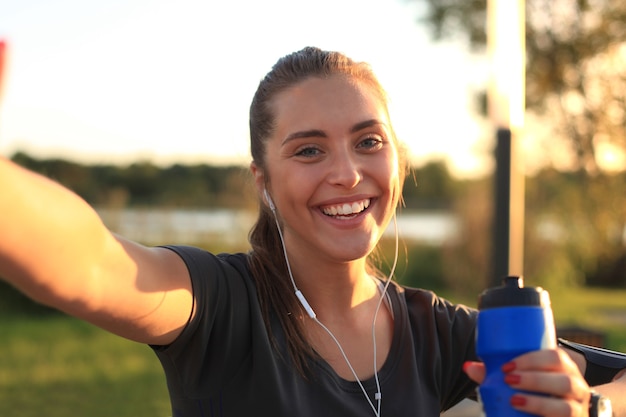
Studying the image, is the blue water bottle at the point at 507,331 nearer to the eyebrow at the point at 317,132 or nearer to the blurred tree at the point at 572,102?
the eyebrow at the point at 317,132

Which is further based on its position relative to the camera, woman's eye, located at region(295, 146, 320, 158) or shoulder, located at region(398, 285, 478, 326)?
shoulder, located at region(398, 285, 478, 326)

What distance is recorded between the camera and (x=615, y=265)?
53.7ft

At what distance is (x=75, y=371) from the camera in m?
7.00

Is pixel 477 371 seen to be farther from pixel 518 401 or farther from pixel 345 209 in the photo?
pixel 345 209

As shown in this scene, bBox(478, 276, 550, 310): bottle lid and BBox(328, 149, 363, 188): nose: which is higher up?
BBox(328, 149, 363, 188): nose

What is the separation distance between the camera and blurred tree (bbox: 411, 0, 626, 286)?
12.8m

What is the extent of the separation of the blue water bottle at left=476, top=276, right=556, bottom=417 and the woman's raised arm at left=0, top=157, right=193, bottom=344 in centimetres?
63

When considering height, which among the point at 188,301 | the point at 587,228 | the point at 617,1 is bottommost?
the point at 587,228

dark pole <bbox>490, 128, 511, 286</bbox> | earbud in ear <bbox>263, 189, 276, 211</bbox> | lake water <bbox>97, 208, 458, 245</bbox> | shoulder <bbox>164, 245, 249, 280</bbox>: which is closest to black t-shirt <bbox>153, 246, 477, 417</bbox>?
shoulder <bbox>164, 245, 249, 280</bbox>

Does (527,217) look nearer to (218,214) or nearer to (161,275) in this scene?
(218,214)

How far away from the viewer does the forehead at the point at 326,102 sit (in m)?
2.01

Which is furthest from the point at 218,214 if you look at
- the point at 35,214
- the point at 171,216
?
the point at 35,214

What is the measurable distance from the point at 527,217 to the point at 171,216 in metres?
5.92

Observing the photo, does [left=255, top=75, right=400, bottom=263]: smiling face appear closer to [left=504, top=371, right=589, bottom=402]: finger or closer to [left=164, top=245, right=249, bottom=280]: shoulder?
[left=164, top=245, right=249, bottom=280]: shoulder
